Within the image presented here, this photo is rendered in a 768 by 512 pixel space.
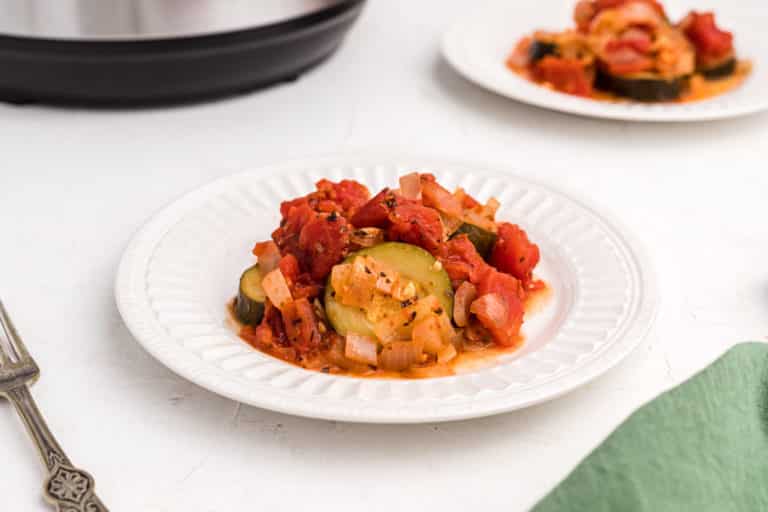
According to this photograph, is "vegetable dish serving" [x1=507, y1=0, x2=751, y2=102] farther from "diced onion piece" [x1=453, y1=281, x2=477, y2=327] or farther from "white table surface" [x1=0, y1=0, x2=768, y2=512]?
"diced onion piece" [x1=453, y1=281, x2=477, y2=327]

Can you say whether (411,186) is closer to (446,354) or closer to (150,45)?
(446,354)

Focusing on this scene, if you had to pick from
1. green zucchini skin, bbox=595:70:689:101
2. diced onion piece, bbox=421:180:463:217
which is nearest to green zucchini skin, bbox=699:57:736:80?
green zucchini skin, bbox=595:70:689:101

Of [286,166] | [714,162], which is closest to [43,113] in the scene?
[286,166]

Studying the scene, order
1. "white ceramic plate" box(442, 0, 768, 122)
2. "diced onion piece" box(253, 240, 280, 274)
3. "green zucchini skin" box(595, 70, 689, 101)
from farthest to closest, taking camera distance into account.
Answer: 1. "green zucchini skin" box(595, 70, 689, 101)
2. "white ceramic plate" box(442, 0, 768, 122)
3. "diced onion piece" box(253, 240, 280, 274)

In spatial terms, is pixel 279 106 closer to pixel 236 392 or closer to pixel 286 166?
pixel 286 166

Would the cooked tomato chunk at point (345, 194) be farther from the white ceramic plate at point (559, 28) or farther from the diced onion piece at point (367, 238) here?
the white ceramic plate at point (559, 28)

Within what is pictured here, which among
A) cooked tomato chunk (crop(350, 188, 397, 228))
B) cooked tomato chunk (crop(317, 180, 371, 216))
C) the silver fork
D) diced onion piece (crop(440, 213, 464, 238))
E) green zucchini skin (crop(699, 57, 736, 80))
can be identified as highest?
cooked tomato chunk (crop(350, 188, 397, 228))

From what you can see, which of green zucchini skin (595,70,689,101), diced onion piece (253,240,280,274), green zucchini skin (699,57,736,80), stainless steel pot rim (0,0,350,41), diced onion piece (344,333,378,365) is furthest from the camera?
green zucchini skin (699,57,736,80)
